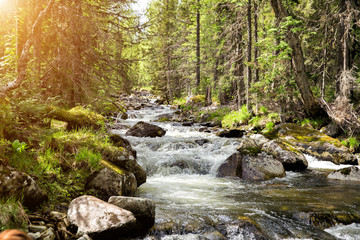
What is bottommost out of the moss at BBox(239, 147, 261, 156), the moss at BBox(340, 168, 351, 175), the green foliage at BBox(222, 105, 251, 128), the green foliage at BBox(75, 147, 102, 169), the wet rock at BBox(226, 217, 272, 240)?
the wet rock at BBox(226, 217, 272, 240)

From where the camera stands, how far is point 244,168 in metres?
8.55

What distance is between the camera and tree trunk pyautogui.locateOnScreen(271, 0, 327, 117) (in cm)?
1236

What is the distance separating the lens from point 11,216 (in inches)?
123

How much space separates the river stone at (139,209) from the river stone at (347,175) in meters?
6.96

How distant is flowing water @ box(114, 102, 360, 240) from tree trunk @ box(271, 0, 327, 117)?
401 centimetres

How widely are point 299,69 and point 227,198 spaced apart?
9.45 meters

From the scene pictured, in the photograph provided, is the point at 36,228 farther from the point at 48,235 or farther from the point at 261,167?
the point at 261,167

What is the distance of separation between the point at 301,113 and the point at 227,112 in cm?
631

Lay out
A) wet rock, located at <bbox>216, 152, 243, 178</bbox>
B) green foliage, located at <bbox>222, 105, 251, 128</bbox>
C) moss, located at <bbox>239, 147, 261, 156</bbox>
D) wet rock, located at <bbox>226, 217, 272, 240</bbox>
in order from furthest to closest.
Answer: green foliage, located at <bbox>222, 105, 251, 128</bbox>, moss, located at <bbox>239, 147, 261, 156</bbox>, wet rock, located at <bbox>216, 152, 243, 178</bbox>, wet rock, located at <bbox>226, 217, 272, 240</bbox>

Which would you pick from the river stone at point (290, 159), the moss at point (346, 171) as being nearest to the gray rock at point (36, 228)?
the river stone at point (290, 159)

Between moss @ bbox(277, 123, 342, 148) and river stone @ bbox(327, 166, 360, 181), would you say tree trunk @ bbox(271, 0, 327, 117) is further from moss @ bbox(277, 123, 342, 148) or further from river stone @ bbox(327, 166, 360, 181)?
river stone @ bbox(327, 166, 360, 181)

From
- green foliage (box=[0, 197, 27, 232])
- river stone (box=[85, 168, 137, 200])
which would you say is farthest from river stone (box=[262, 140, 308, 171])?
green foliage (box=[0, 197, 27, 232])

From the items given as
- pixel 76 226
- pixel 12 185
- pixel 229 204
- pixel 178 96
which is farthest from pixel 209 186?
pixel 178 96

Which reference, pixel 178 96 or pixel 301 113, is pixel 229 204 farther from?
pixel 178 96
